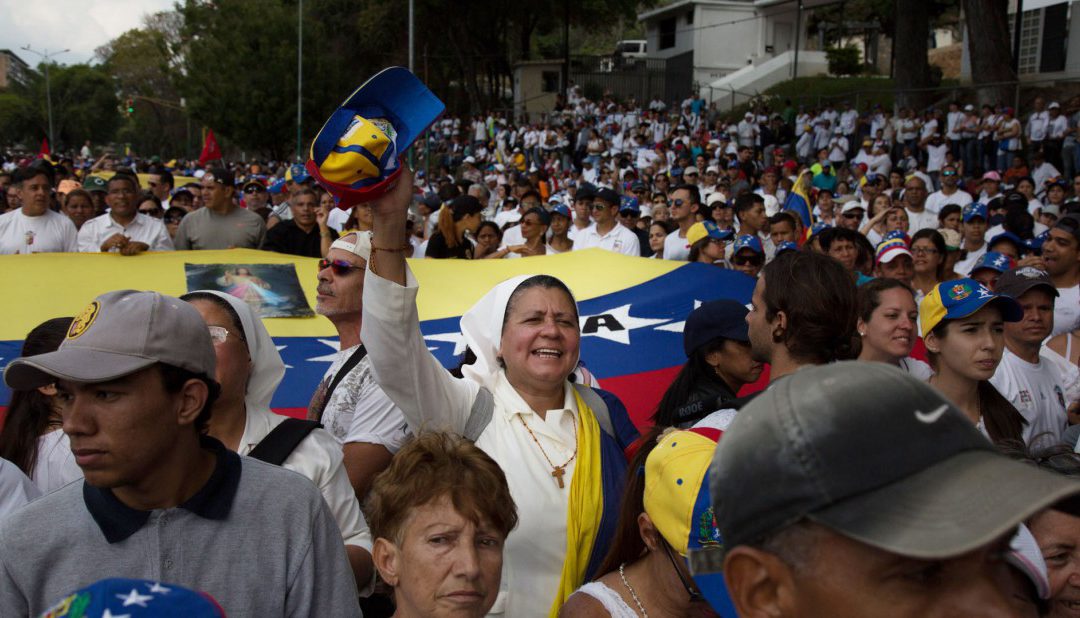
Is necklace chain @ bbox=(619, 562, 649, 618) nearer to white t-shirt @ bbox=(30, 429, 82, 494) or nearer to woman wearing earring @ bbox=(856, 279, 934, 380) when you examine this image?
white t-shirt @ bbox=(30, 429, 82, 494)

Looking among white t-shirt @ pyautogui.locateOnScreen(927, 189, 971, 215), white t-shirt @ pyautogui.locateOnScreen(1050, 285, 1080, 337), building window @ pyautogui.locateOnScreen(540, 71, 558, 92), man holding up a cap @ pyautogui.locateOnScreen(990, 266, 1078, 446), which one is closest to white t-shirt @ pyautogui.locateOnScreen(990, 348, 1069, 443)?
man holding up a cap @ pyautogui.locateOnScreen(990, 266, 1078, 446)

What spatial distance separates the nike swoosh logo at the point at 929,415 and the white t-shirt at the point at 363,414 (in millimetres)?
2395

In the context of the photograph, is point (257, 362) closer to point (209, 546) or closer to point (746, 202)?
point (209, 546)

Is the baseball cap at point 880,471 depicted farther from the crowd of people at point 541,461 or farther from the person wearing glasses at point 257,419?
the person wearing glasses at point 257,419

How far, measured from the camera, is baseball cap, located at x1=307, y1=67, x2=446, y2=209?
8.09ft

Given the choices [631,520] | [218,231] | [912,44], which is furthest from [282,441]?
[912,44]

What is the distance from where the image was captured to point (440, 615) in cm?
239

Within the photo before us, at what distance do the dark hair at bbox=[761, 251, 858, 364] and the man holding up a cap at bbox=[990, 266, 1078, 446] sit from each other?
204cm

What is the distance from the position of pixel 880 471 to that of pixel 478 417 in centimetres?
210

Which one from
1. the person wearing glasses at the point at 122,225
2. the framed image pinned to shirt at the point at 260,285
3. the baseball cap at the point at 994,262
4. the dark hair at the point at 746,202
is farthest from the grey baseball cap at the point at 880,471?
the dark hair at the point at 746,202

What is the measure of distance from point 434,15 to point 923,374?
1632 inches

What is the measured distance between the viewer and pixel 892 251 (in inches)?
261

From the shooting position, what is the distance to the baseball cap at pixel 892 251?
260 inches

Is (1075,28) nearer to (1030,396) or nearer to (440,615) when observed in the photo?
(1030,396)
